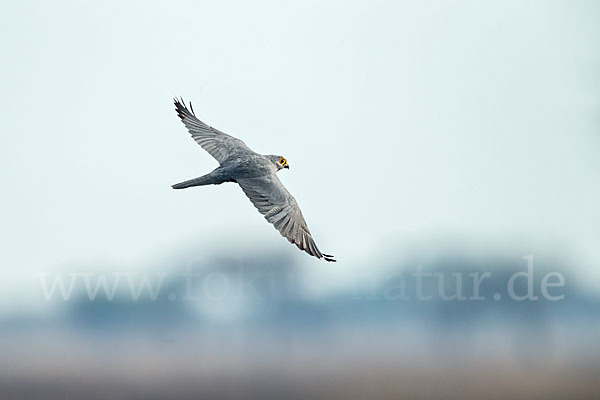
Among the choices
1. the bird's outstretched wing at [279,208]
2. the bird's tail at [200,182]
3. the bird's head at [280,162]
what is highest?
the bird's head at [280,162]

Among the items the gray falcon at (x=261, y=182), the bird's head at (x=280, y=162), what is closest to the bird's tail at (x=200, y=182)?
the gray falcon at (x=261, y=182)

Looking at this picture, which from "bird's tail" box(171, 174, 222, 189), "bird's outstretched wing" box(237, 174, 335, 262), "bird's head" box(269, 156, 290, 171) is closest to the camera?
"bird's outstretched wing" box(237, 174, 335, 262)

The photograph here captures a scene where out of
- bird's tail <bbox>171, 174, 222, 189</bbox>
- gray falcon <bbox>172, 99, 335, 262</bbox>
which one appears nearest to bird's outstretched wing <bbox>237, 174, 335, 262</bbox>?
gray falcon <bbox>172, 99, 335, 262</bbox>

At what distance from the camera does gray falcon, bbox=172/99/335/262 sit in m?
9.88

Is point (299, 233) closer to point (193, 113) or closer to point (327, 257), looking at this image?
point (327, 257)

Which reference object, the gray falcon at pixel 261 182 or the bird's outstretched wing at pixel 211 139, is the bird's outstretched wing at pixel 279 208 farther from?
the bird's outstretched wing at pixel 211 139

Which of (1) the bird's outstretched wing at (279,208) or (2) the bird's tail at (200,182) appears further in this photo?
(2) the bird's tail at (200,182)

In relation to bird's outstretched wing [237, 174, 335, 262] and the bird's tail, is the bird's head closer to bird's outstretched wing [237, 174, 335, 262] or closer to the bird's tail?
bird's outstretched wing [237, 174, 335, 262]

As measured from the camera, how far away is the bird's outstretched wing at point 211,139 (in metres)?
11.2

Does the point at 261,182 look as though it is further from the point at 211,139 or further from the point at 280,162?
the point at 211,139

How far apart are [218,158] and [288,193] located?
4.27 ft

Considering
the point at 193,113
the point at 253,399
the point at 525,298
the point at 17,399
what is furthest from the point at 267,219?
the point at 525,298

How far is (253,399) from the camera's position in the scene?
18031 mm

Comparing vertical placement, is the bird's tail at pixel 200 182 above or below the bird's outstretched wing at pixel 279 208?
above
